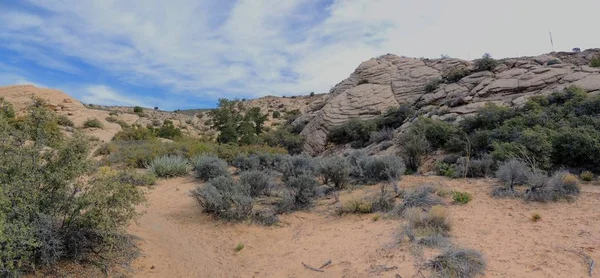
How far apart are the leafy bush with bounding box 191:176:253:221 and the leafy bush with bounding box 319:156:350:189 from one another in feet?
8.64

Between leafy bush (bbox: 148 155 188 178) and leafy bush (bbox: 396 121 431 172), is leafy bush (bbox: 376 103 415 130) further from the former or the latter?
leafy bush (bbox: 148 155 188 178)

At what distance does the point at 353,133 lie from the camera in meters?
20.5

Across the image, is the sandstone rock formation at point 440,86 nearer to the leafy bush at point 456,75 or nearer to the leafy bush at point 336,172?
the leafy bush at point 456,75

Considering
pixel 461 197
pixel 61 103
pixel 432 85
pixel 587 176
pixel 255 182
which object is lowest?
pixel 587 176

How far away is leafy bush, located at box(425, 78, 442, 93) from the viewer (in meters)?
22.0

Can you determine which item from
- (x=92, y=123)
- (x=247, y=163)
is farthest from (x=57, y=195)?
(x=92, y=123)

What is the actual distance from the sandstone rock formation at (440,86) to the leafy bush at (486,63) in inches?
15.9

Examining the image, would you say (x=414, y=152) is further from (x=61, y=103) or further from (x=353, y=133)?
(x=61, y=103)

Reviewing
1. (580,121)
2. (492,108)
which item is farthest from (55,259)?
(492,108)

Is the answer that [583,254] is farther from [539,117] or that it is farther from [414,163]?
[539,117]

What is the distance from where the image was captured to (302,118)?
1075 inches

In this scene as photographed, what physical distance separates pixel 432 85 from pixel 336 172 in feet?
52.5

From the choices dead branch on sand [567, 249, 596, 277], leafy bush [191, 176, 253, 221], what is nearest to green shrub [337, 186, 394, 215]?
leafy bush [191, 176, 253, 221]

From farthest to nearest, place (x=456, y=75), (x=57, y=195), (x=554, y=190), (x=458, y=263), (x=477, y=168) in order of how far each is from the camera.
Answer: (x=456, y=75) < (x=477, y=168) < (x=554, y=190) < (x=57, y=195) < (x=458, y=263)
